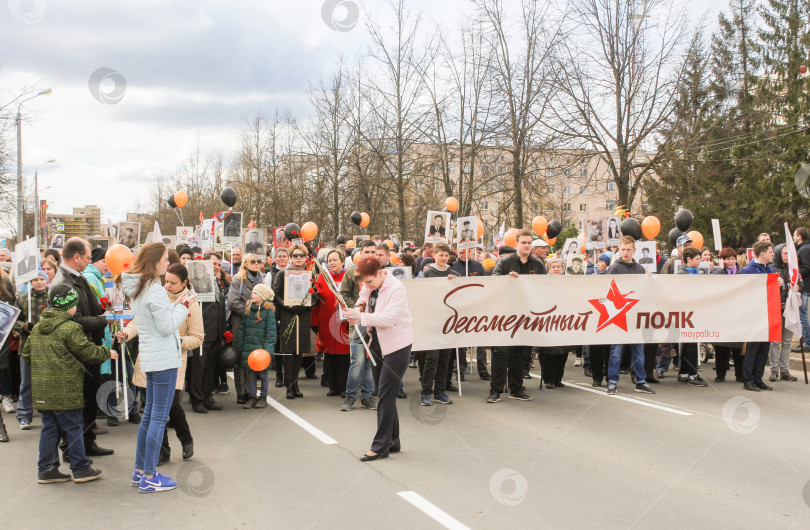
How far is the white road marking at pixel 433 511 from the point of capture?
4.89 metres

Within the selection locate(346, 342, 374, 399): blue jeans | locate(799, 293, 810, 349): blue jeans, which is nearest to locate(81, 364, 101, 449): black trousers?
locate(346, 342, 374, 399): blue jeans

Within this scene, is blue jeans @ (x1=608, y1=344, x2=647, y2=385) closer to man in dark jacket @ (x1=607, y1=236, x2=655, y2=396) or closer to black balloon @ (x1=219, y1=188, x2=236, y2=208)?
man in dark jacket @ (x1=607, y1=236, x2=655, y2=396)

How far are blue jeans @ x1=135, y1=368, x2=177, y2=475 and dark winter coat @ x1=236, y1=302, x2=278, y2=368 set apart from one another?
11.7 ft

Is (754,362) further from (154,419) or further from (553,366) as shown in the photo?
(154,419)

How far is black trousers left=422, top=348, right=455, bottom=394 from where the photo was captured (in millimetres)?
9367

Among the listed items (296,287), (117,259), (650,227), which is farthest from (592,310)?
(117,259)

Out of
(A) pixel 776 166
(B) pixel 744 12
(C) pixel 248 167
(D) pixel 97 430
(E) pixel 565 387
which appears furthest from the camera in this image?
(C) pixel 248 167

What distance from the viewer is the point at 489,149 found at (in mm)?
27703

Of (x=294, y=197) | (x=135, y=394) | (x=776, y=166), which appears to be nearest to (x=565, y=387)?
(x=135, y=394)

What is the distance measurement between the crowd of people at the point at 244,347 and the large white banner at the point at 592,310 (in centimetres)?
24

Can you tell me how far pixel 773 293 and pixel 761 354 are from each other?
3.40ft

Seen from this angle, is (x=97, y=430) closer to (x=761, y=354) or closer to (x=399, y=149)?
(x=761, y=354)

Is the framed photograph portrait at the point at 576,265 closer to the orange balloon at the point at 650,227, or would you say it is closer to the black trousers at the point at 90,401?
the orange balloon at the point at 650,227

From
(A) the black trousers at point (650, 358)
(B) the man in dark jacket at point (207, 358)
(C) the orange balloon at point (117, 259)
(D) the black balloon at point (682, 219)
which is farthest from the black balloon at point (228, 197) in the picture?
(D) the black balloon at point (682, 219)
